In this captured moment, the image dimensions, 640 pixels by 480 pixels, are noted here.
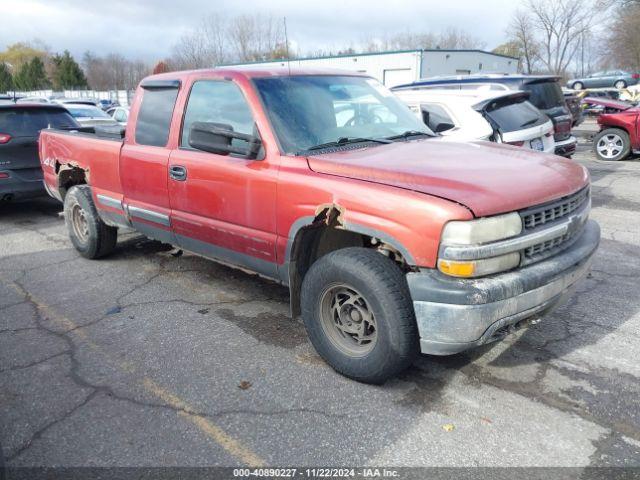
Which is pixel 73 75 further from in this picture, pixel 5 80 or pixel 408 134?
pixel 408 134

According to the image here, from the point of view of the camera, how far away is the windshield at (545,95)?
33.5ft

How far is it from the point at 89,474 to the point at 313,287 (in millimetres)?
1550

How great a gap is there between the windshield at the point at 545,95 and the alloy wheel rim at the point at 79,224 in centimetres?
832

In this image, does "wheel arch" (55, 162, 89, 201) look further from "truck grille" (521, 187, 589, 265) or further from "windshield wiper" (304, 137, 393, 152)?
"truck grille" (521, 187, 589, 265)

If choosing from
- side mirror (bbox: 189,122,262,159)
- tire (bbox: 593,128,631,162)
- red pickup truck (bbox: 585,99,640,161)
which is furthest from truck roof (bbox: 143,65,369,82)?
tire (bbox: 593,128,631,162)

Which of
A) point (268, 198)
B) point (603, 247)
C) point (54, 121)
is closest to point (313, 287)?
point (268, 198)

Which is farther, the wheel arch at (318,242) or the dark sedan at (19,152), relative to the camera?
the dark sedan at (19,152)

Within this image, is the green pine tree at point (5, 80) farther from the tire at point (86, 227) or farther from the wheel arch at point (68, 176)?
the tire at point (86, 227)

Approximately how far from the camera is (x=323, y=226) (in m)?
3.45

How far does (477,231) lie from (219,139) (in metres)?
1.83

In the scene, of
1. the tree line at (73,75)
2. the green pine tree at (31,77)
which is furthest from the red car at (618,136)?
the green pine tree at (31,77)

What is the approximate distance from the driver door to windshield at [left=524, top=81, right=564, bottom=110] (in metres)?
7.94

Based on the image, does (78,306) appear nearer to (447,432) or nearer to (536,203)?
(447,432)

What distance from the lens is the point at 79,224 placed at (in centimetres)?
591
